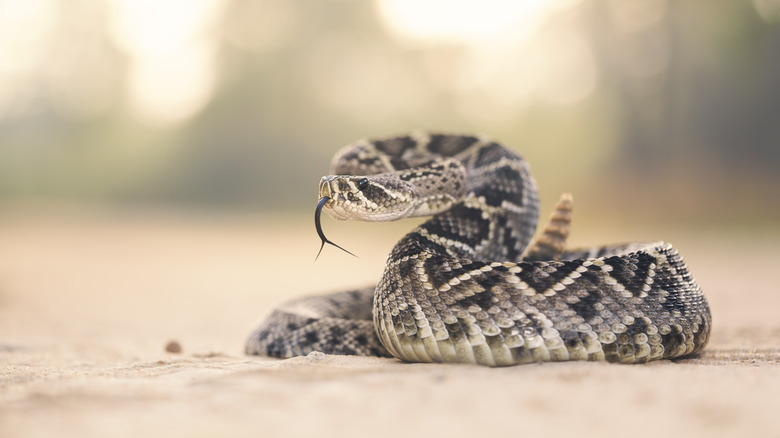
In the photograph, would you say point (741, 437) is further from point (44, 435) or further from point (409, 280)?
point (44, 435)

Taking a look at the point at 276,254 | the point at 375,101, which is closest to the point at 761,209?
the point at 276,254

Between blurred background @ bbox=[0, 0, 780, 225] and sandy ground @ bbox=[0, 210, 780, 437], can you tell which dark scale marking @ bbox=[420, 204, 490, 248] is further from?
blurred background @ bbox=[0, 0, 780, 225]

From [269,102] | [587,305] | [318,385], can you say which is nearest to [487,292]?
[587,305]

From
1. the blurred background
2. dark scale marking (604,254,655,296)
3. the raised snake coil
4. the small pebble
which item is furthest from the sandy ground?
the blurred background

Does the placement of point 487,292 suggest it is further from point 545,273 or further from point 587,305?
point 587,305

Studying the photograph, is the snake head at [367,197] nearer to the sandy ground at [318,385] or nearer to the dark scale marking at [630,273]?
the sandy ground at [318,385]

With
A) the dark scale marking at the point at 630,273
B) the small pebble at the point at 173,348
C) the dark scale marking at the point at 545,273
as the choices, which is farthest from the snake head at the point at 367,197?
the small pebble at the point at 173,348

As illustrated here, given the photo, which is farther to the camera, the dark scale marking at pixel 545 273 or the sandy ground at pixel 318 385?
the dark scale marking at pixel 545 273
